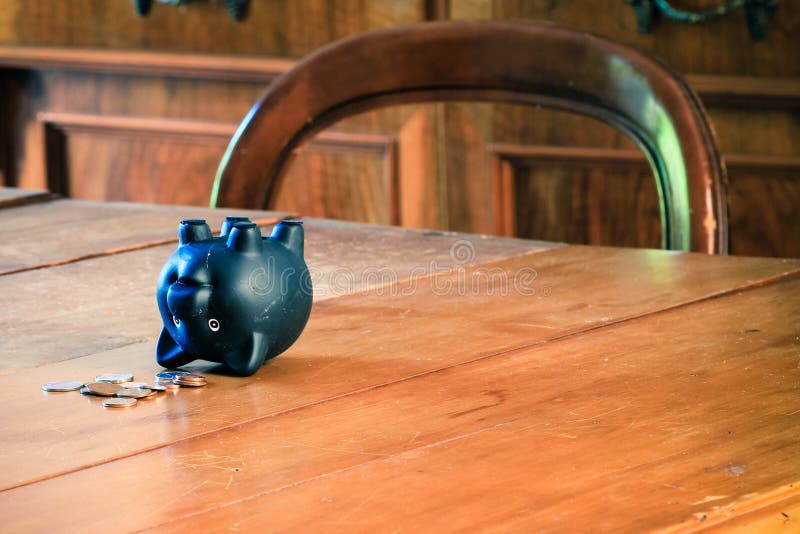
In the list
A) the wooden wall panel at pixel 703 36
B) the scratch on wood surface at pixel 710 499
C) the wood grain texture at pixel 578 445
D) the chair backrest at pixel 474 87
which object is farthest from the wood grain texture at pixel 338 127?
the scratch on wood surface at pixel 710 499

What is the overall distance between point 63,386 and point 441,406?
20cm

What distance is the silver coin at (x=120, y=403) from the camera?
23.8 inches

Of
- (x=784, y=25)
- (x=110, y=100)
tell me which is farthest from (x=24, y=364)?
(x=110, y=100)

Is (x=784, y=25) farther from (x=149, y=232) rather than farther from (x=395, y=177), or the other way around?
(x=149, y=232)

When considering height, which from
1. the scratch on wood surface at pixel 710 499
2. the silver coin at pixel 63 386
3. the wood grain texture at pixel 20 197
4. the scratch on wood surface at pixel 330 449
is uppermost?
the wood grain texture at pixel 20 197

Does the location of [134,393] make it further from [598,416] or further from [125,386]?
[598,416]

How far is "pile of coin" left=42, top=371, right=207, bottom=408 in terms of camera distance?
610mm

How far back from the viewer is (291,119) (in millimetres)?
1303

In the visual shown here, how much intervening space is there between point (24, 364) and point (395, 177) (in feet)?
5.49

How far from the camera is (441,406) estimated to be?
1.94ft

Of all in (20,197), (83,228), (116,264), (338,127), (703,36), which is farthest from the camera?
(338,127)

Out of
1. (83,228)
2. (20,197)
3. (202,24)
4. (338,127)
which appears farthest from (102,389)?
(202,24)

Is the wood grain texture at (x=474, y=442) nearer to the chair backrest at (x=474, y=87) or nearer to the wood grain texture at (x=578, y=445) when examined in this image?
the wood grain texture at (x=578, y=445)

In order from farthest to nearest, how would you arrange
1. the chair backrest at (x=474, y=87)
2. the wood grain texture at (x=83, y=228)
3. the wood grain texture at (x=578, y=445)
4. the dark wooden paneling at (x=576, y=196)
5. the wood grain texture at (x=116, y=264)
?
the dark wooden paneling at (x=576, y=196) → the chair backrest at (x=474, y=87) → the wood grain texture at (x=83, y=228) → the wood grain texture at (x=116, y=264) → the wood grain texture at (x=578, y=445)
